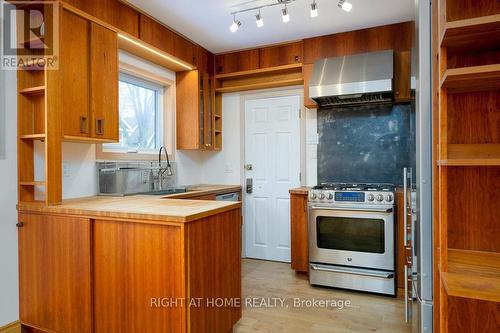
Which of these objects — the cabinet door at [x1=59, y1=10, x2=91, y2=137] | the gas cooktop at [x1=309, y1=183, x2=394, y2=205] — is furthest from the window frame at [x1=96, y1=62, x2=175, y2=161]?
the gas cooktop at [x1=309, y1=183, x2=394, y2=205]

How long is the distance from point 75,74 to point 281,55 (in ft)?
7.64

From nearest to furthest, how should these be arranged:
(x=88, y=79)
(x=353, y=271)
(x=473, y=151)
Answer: (x=473, y=151)
(x=88, y=79)
(x=353, y=271)

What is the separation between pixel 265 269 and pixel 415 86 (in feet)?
9.33

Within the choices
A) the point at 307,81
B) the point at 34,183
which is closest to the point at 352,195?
the point at 307,81

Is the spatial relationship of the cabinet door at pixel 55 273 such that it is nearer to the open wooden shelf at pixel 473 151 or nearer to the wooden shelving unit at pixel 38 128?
the wooden shelving unit at pixel 38 128

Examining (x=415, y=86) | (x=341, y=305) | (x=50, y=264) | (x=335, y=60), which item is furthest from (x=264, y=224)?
(x=415, y=86)

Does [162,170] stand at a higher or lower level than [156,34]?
lower

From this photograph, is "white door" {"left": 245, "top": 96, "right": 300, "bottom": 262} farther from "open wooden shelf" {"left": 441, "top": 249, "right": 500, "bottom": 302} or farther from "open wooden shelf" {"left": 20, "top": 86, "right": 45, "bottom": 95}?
"open wooden shelf" {"left": 441, "top": 249, "right": 500, "bottom": 302}

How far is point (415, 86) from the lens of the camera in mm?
1393

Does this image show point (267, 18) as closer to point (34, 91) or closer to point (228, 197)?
point (228, 197)

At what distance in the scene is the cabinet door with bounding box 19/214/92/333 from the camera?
197 cm

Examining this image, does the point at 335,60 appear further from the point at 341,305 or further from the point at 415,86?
the point at 341,305

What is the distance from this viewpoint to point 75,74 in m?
2.31

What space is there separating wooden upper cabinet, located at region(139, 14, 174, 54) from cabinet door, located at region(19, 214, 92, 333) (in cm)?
185
